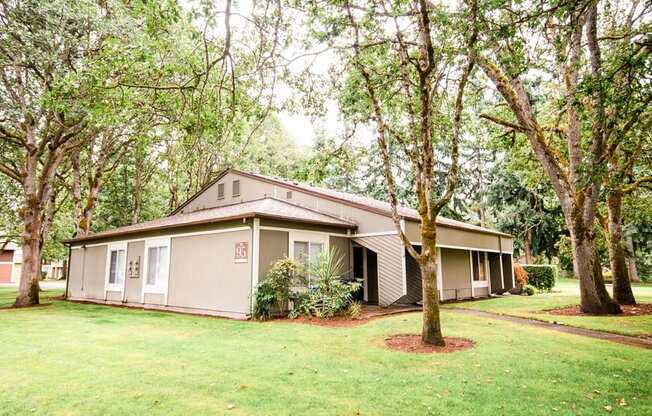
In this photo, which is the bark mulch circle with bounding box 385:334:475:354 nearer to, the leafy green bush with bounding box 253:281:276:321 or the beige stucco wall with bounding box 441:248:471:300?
the leafy green bush with bounding box 253:281:276:321

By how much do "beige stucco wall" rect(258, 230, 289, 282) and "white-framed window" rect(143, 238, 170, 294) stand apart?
4394 mm

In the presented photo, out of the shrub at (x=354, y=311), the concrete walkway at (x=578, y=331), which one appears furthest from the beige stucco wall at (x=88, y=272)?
the concrete walkway at (x=578, y=331)

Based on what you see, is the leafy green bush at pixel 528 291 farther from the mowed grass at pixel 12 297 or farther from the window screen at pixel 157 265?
the mowed grass at pixel 12 297

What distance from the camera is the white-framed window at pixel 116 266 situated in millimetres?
15695

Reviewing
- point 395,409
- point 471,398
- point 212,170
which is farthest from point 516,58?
point 212,170

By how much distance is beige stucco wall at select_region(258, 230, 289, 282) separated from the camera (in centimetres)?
1127

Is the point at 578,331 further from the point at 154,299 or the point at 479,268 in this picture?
the point at 154,299

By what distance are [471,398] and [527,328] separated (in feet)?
17.7

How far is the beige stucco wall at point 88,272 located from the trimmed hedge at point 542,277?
21741 mm

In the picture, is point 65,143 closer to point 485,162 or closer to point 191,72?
point 191,72

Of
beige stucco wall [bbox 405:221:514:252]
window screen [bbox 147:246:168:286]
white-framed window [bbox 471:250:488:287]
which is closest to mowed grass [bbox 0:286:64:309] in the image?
window screen [bbox 147:246:168:286]

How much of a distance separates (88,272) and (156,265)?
588 centimetres

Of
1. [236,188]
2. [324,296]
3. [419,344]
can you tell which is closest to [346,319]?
[324,296]

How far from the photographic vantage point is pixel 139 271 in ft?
48.8
